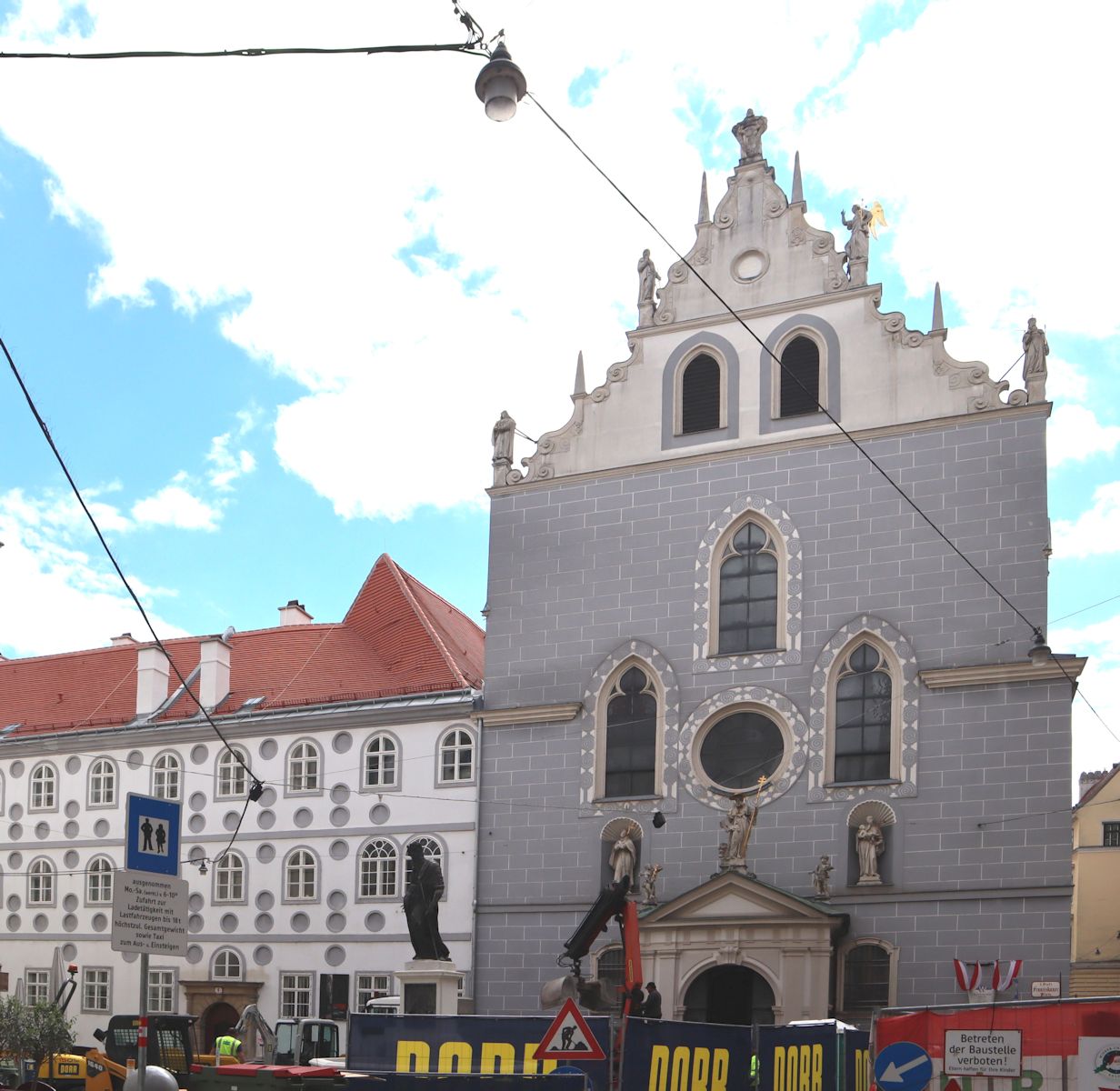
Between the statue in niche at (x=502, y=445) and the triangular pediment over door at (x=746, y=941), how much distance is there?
843cm

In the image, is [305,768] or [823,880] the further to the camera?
[305,768]

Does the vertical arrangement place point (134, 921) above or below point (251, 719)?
below

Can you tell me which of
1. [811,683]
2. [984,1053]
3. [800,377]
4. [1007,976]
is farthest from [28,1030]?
[984,1053]

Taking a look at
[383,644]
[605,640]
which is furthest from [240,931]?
[605,640]

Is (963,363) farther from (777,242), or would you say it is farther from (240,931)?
(240,931)

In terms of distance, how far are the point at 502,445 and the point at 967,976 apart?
1294 centimetres

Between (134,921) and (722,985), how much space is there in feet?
54.4

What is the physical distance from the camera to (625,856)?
25562mm

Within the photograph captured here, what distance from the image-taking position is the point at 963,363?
2531 centimetres

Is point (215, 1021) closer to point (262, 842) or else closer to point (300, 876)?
point (300, 876)

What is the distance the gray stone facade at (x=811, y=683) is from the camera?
76.3 ft

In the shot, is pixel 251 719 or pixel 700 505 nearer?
pixel 700 505

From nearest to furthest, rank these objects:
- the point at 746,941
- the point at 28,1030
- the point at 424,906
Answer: the point at 28,1030, the point at 746,941, the point at 424,906

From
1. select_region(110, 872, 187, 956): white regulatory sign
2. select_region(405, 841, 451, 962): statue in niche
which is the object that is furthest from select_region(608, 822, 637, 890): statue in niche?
select_region(110, 872, 187, 956): white regulatory sign
